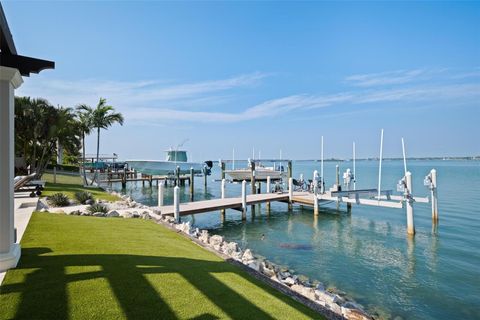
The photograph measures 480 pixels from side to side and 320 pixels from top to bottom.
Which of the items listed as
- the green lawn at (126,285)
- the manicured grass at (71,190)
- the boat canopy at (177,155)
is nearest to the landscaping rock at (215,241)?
the green lawn at (126,285)

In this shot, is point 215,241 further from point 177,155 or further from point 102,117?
point 177,155

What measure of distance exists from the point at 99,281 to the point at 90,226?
4545 millimetres

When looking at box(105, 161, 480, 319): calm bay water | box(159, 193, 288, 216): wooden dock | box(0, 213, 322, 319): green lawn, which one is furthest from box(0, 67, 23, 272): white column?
box(159, 193, 288, 216): wooden dock

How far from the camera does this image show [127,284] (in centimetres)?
470

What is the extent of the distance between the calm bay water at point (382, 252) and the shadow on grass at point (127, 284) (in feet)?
17.1

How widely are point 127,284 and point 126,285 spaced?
0.04 m

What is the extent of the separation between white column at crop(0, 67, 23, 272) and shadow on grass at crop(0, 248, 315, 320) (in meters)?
0.35

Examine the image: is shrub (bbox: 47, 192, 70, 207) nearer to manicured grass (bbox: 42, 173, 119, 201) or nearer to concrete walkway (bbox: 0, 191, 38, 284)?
concrete walkway (bbox: 0, 191, 38, 284)

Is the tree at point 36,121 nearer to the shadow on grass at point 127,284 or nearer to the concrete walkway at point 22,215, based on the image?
the concrete walkway at point 22,215

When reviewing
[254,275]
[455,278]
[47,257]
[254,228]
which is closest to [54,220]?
[47,257]

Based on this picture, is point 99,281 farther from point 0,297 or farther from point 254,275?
point 254,275

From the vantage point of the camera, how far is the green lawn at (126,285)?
3914mm

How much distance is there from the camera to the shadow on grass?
3.90 metres

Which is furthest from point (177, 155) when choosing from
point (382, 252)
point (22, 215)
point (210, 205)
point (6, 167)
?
point (6, 167)
